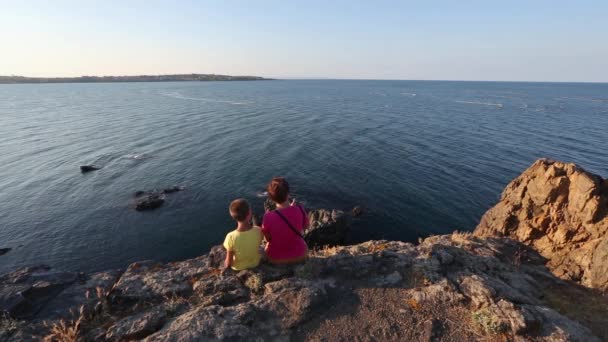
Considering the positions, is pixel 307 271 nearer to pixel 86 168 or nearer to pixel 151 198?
pixel 151 198

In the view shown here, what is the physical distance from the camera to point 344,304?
26.6ft

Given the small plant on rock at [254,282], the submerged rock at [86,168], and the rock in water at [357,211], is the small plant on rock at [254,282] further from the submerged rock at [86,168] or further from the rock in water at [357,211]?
the submerged rock at [86,168]

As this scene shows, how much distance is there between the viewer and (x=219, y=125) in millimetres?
63594

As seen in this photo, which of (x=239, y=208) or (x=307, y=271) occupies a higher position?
(x=239, y=208)

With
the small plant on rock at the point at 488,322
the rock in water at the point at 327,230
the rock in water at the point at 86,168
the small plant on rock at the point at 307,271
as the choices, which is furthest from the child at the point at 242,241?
the rock in water at the point at 86,168

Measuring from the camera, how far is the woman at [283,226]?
25.7 feet

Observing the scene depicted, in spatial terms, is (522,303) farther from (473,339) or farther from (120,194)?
(120,194)

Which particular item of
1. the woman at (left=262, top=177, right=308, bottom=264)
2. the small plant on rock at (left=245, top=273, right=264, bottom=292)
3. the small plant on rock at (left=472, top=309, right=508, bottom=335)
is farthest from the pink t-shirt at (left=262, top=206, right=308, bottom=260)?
the small plant on rock at (left=472, top=309, right=508, bottom=335)

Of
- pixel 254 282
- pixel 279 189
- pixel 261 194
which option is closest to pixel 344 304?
pixel 254 282

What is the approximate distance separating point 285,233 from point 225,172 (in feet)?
100

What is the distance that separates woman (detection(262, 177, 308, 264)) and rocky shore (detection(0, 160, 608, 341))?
478mm

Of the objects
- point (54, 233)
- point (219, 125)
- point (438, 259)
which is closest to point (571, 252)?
point (438, 259)

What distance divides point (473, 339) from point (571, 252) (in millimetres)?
8603

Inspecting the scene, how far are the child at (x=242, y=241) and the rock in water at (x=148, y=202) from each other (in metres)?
23.7
